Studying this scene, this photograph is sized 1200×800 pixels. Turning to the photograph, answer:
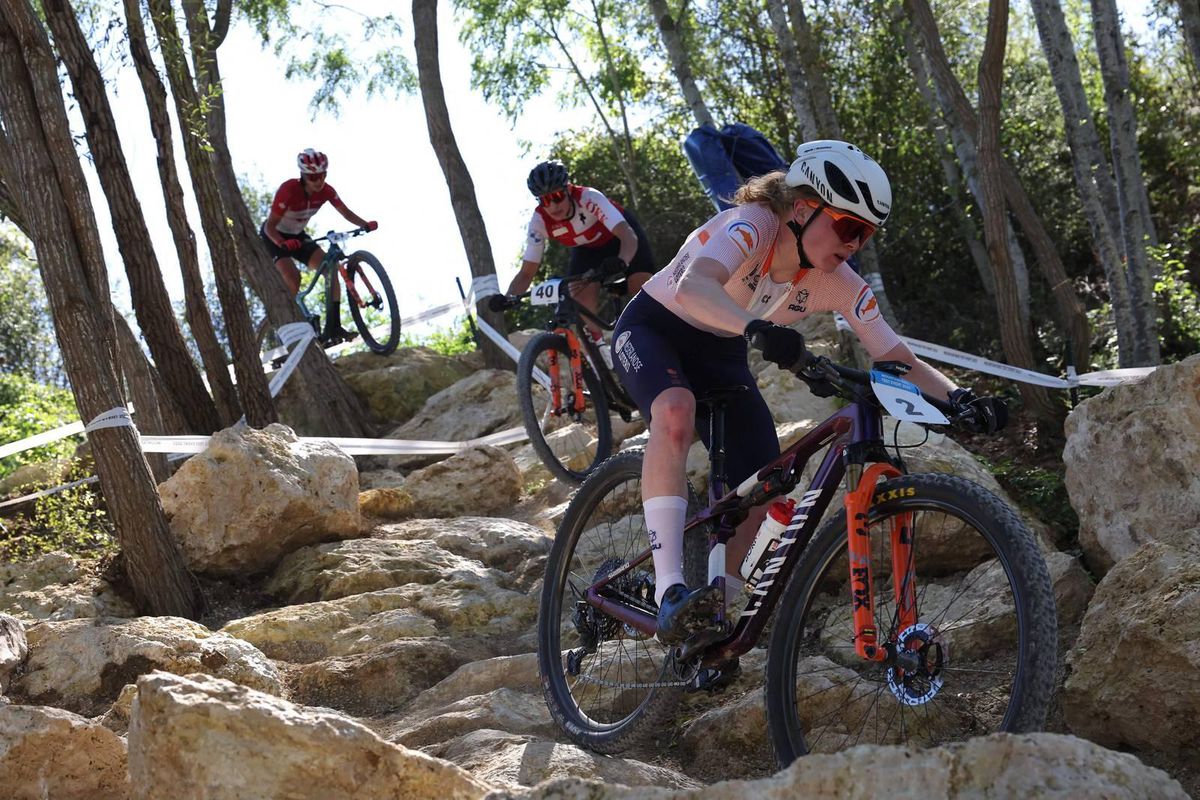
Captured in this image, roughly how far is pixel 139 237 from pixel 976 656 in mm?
6303

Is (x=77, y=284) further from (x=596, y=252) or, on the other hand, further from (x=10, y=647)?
(x=596, y=252)

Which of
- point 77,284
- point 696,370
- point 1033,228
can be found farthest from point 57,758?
point 1033,228

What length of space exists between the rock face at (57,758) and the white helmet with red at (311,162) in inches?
330

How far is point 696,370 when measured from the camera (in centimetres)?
423

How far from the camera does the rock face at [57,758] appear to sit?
358 centimetres

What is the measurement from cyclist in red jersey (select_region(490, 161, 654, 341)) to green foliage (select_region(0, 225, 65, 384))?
26.1m

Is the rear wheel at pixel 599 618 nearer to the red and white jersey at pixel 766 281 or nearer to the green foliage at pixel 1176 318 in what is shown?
the red and white jersey at pixel 766 281

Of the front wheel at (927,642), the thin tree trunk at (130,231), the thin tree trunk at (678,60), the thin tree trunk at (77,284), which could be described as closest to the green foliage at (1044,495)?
the front wheel at (927,642)

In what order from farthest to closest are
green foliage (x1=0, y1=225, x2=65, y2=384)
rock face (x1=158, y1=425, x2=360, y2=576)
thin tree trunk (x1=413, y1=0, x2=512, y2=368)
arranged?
green foliage (x1=0, y1=225, x2=65, y2=384), thin tree trunk (x1=413, y1=0, x2=512, y2=368), rock face (x1=158, y1=425, x2=360, y2=576)

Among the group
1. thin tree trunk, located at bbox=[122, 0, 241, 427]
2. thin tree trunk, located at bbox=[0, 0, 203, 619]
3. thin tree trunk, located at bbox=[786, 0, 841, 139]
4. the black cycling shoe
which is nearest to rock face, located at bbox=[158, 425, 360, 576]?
thin tree trunk, located at bbox=[0, 0, 203, 619]

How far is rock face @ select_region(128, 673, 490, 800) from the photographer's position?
10.2 ft

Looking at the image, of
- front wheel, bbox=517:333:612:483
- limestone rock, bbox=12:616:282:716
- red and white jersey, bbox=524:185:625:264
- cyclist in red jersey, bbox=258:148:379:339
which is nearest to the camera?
limestone rock, bbox=12:616:282:716

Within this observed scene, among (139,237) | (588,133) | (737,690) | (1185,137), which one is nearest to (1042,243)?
(737,690)

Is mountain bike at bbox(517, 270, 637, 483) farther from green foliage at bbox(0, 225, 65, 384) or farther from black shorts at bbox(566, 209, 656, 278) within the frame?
green foliage at bbox(0, 225, 65, 384)
